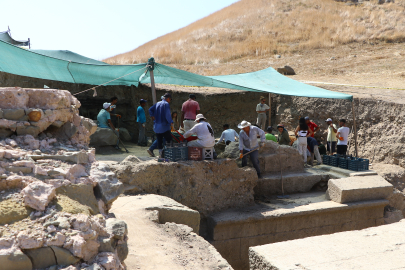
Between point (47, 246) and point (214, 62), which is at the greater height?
point (214, 62)

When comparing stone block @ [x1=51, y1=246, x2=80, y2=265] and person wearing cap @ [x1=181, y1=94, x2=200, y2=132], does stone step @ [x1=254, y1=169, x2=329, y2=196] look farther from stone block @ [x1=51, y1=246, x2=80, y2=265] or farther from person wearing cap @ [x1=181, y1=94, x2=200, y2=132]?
stone block @ [x1=51, y1=246, x2=80, y2=265]

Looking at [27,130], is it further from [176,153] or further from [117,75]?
[117,75]

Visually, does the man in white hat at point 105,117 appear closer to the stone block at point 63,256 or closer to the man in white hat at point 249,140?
the man in white hat at point 249,140

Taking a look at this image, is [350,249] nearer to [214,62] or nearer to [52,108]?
[52,108]

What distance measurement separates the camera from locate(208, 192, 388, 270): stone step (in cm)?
696

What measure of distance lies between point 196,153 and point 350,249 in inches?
139

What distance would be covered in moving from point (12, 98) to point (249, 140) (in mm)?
5005

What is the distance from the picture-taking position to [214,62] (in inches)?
829

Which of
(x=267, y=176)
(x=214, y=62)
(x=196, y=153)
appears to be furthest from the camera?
(x=214, y=62)

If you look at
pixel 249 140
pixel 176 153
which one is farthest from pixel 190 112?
pixel 176 153

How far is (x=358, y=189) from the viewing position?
780 cm

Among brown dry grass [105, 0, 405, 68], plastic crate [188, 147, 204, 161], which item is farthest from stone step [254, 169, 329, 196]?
brown dry grass [105, 0, 405, 68]

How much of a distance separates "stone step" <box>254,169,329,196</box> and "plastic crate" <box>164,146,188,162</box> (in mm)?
1960

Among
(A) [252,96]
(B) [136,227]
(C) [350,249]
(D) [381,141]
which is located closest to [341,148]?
(D) [381,141]
